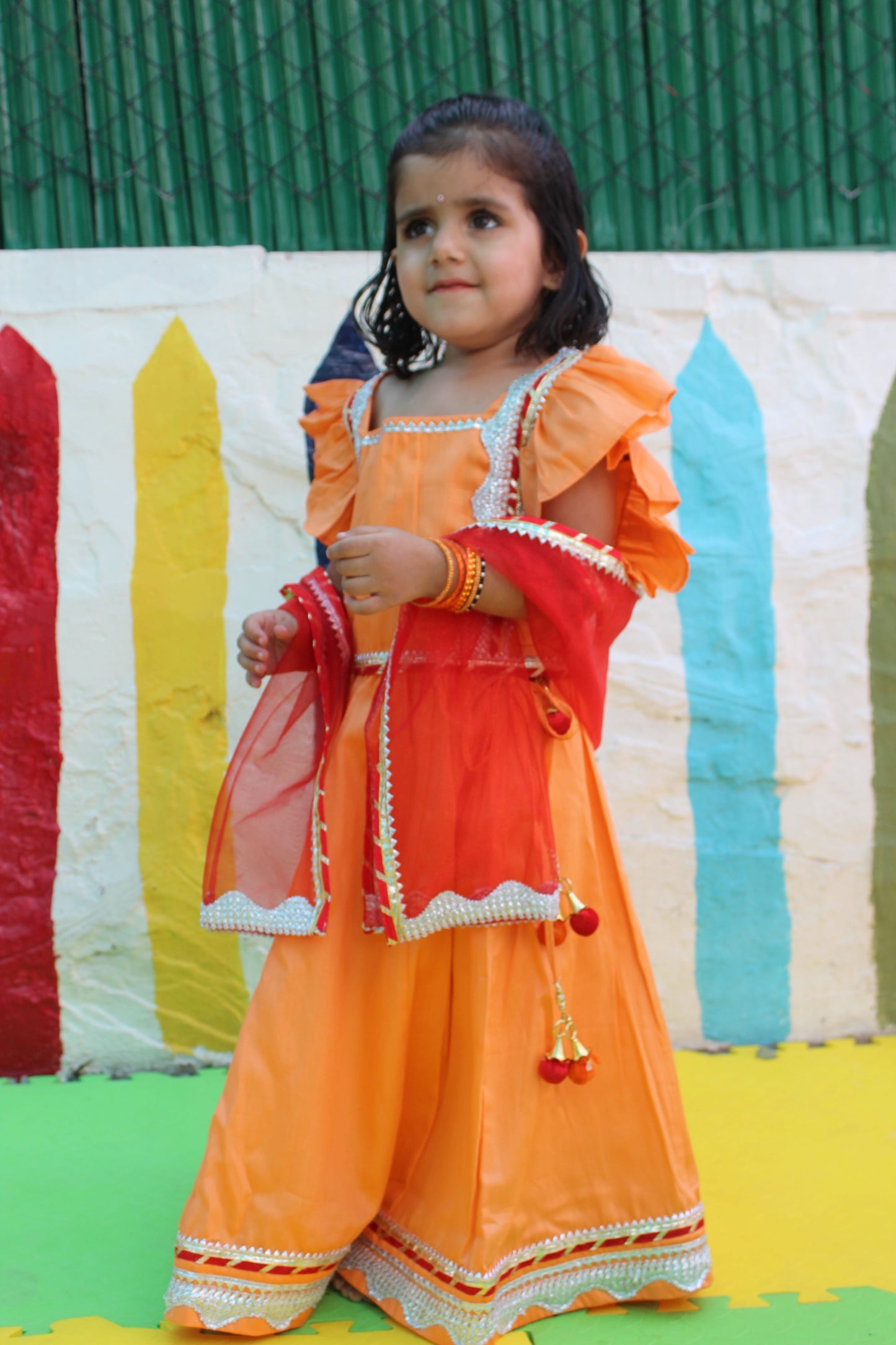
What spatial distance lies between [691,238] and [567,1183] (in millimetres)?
2028

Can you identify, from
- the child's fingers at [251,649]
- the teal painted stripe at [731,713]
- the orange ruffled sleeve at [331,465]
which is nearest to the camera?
the child's fingers at [251,649]

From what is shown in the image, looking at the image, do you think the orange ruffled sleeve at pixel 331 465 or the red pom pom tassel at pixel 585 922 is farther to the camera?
the orange ruffled sleeve at pixel 331 465

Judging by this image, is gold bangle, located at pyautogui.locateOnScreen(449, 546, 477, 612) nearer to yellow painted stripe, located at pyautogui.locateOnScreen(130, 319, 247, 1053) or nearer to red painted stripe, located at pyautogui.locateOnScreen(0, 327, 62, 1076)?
yellow painted stripe, located at pyautogui.locateOnScreen(130, 319, 247, 1053)

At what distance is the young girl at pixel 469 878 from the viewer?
1553 mm

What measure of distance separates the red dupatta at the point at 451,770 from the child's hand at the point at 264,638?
0.04 metres

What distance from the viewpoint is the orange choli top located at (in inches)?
61.2

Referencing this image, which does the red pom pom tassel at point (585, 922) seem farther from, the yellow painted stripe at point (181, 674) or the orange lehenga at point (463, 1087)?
the yellow painted stripe at point (181, 674)

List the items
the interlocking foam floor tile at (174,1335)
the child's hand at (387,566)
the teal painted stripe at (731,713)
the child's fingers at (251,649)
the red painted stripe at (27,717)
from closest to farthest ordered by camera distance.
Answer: the child's hand at (387,566) < the interlocking foam floor tile at (174,1335) < the child's fingers at (251,649) < the red painted stripe at (27,717) < the teal painted stripe at (731,713)

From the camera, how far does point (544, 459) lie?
1561 mm

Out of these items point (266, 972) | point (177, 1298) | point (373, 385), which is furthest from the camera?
point (373, 385)

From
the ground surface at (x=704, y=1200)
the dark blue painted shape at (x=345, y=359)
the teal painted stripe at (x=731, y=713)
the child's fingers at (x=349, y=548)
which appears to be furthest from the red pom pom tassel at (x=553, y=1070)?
the dark blue painted shape at (x=345, y=359)

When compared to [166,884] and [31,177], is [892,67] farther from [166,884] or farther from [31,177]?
[166,884]

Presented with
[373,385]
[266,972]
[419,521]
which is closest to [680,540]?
[419,521]

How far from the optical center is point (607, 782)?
263 cm
